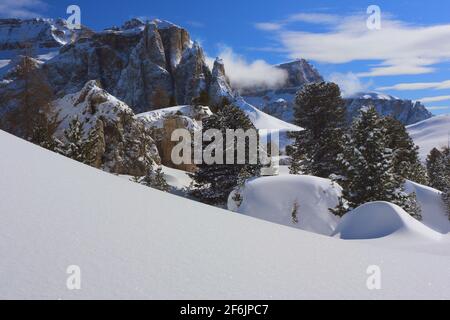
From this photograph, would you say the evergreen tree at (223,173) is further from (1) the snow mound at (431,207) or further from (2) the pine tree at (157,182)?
(1) the snow mound at (431,207)

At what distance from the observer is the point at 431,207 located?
91.6 ft

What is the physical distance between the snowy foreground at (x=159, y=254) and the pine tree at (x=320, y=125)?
24.3 m

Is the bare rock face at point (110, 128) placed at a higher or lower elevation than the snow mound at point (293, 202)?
higher

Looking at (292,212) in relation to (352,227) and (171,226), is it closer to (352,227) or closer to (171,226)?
(352,227)

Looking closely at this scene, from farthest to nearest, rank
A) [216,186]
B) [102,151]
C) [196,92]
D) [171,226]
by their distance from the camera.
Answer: [196,92]
[216,186]
[102,151]
[171,226]

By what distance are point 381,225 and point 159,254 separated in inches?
297

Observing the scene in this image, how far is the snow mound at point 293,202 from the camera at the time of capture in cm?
1856

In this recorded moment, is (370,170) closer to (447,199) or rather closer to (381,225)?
(381,225)

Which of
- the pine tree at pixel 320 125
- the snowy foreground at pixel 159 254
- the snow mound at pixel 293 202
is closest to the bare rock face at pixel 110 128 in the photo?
the snow mound at pixel 293 202

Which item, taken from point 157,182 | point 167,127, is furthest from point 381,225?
point 167,127

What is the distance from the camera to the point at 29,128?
31297mm

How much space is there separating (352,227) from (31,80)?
3130 cm
